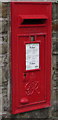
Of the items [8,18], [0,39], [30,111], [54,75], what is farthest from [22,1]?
[30,111]

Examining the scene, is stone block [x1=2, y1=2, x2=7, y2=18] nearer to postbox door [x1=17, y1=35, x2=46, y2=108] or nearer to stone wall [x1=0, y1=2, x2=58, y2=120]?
stone wall [x1=0, y1=2, x2=58, y2=120]

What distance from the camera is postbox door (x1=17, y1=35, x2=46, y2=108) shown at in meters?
3.79

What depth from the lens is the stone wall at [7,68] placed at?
3.76 m

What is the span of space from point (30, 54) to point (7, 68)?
327 millimetres

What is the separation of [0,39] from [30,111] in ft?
3.32

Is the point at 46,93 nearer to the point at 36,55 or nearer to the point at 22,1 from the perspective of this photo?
the point at 36,55

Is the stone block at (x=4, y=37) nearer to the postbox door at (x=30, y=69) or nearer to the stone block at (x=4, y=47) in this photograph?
the stone block at (x=4, y=47)

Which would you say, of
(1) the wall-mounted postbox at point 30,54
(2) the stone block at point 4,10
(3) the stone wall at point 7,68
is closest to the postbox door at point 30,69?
(1) the wall-mounted postbox at point 30,54

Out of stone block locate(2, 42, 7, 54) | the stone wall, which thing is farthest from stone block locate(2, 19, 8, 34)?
stone block locate(2, 42, 7, 54)

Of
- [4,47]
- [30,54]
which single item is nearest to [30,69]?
[30,54]

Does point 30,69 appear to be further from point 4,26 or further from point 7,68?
point 4,26

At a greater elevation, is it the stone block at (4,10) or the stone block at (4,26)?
the stone block at (4,10)

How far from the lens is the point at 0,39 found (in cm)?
379

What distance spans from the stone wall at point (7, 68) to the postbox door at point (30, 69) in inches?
A: 6.1
